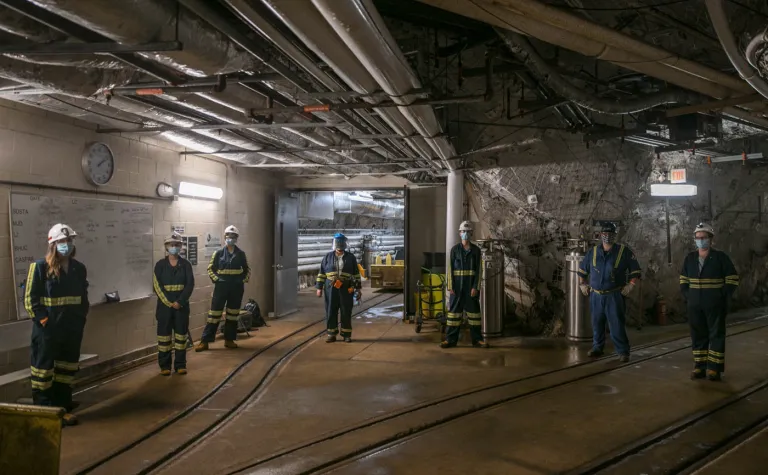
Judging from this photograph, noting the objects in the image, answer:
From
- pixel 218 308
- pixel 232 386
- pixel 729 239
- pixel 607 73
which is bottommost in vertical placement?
pixel 232 386

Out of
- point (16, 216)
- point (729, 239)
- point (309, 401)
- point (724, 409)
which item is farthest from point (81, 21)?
point (729, 239)

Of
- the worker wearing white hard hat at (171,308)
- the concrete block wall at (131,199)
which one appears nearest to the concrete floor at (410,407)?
the worker wearing white hard hat at (171,308)

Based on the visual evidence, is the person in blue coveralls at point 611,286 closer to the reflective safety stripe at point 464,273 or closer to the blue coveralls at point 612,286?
the blue coveralls at point 612,286

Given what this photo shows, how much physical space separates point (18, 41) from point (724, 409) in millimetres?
6011

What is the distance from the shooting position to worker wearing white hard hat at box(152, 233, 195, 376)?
17.4 feet

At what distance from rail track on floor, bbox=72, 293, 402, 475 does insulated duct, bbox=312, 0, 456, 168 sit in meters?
Answer: 2.95

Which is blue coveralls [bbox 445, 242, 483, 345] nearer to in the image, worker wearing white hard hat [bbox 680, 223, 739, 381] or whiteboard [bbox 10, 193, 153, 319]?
worker wearing white hard hat [bbox 680, 223, 739, 381]

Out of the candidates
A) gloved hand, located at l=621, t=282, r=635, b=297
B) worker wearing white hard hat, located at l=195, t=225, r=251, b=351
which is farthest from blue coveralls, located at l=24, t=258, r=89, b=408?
gloved hand, located at l=621, t=282, r=635, b=297

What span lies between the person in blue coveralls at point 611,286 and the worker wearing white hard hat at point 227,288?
4.74 m

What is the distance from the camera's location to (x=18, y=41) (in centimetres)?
295

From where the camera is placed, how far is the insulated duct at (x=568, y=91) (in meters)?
4.09

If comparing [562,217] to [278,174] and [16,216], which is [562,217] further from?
[16,216]

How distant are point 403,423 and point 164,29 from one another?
127 inches

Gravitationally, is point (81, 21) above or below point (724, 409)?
above
